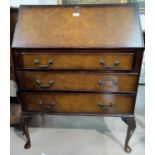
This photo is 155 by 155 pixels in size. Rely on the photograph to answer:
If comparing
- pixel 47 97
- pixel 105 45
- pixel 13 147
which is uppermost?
pixel 105 45

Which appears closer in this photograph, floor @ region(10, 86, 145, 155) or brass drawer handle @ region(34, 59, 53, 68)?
brass drawer handle @ region(34, 59, 53, 68)

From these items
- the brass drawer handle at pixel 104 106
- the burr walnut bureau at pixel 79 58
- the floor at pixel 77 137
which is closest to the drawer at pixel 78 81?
the burr walnut bureau at pixel 79 58

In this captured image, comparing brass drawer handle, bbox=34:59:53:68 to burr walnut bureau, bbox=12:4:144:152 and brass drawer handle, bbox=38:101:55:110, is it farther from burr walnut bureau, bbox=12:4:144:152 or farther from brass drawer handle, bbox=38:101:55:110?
brass drawer handle, bbox=38:101:55:110

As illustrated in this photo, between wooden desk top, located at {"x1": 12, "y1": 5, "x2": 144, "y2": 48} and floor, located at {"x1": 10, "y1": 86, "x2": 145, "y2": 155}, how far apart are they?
0.95 meters

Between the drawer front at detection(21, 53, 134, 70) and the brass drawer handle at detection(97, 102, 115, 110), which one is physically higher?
the drawer front at detection(21, 53, 134, 70)

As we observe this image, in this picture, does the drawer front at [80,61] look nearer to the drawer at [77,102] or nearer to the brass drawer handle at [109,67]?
the brass drawer handle at [109,67]

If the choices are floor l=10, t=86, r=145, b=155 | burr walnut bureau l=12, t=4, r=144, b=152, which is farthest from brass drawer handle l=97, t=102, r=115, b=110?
floor l=10, t=86, r=145, b=155

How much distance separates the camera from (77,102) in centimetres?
163

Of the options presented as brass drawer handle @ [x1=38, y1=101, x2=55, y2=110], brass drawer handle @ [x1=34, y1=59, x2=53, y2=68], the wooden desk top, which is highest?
the wooden desk top

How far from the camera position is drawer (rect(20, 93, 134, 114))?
1.59 metres

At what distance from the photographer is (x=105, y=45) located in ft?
4.70
